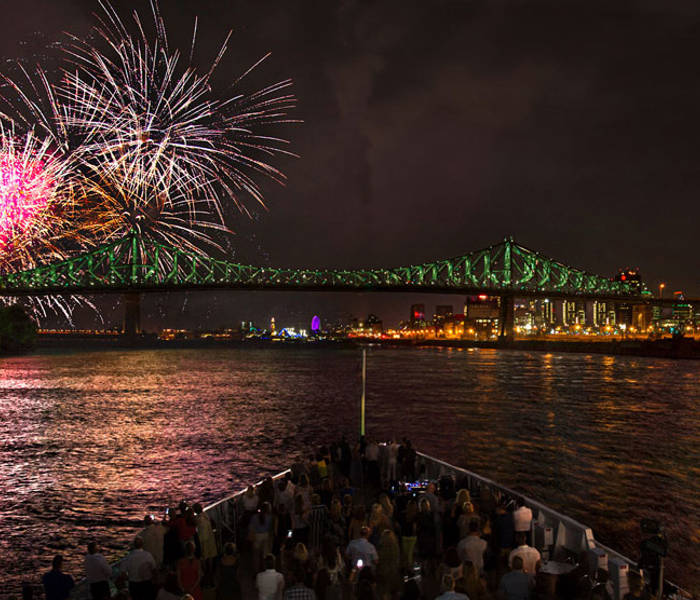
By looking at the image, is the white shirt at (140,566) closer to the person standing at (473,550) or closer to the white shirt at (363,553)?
the white shirt at (363,553)

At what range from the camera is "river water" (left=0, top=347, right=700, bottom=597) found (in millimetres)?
16438

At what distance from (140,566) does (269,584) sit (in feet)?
7.33

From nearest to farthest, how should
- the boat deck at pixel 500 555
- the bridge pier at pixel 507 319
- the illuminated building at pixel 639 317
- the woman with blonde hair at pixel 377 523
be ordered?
the boat deck at pixel 500 555 → the woman with blonde hair at pixel 377 523 → the bridge pier at pixel 507 319 → the illuminated building at pixel 639 317

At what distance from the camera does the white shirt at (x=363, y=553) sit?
27.0 ft

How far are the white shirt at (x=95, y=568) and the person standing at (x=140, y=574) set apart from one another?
34 centimetres

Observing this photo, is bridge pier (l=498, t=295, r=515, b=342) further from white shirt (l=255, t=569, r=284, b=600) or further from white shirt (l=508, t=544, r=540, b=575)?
white shirt (l=255, t=569, r=284, b=600)

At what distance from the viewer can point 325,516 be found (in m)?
10.9

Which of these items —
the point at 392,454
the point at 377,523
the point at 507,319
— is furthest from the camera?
the point at 507,319

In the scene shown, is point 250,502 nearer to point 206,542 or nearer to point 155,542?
point 206,542

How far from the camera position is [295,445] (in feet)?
88.4

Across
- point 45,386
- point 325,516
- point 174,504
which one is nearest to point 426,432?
point 174,504

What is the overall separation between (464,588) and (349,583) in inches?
55.8

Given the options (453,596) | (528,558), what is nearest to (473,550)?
(528,558)

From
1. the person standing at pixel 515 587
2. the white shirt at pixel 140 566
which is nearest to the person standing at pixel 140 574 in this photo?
the white shirt at pixel 140 566
